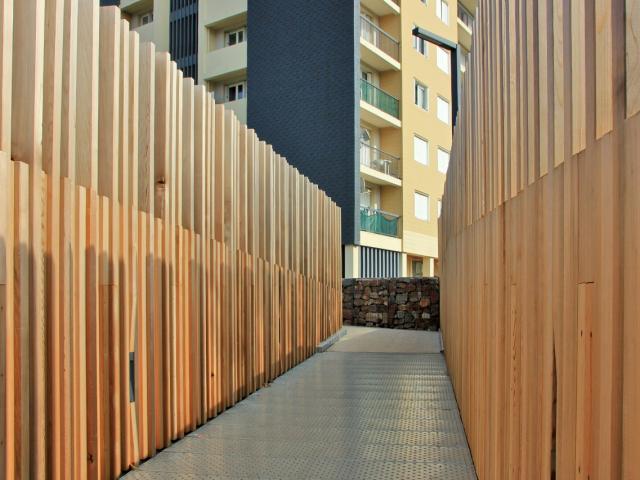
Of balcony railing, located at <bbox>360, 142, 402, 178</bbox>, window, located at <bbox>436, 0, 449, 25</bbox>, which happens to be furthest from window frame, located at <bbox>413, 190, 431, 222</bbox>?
window, located at <bbox>436, 0, 449, 25</bbox>

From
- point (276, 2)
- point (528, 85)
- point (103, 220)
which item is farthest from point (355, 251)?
point (528, 85)

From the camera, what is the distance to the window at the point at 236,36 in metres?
26.6

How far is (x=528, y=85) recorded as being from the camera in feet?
7.73

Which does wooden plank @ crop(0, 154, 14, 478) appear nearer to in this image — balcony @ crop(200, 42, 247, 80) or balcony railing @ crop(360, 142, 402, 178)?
balcony railing @ crop(360, 142, 402, 178)

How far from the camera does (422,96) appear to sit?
2880cm

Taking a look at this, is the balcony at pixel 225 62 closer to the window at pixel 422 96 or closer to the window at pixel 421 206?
the window at pixel 422 96

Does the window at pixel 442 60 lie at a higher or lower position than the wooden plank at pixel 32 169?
higher

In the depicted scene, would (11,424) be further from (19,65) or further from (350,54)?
(350,54)

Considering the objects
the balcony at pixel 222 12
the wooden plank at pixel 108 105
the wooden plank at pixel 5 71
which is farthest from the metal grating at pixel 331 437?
the balcony at pixel 222 12

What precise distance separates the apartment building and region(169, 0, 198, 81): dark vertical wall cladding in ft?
0.16

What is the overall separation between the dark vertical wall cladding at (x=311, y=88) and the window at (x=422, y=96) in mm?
5637

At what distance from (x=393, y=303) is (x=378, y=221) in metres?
7.34

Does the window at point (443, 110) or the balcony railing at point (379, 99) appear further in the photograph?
the window at point (443, 110)

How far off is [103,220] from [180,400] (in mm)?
1985
